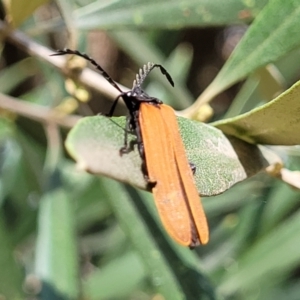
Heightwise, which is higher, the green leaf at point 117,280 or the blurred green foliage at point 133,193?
the blurred green foliage at point 133,193

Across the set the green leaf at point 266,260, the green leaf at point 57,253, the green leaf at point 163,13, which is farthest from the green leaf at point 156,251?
the green leaf at point 266,260

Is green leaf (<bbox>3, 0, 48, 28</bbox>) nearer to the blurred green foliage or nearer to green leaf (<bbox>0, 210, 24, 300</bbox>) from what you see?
the blurred green foliage

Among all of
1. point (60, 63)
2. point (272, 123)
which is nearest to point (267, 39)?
point (272, 123)

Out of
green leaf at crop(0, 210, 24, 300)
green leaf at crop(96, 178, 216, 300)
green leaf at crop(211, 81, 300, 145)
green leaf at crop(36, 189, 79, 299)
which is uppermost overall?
green leaf at crop(211, 81, 300, 145)

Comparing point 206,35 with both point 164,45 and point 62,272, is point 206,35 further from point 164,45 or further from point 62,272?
point 62,272

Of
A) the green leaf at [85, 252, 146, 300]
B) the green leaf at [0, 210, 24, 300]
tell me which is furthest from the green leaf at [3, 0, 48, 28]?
the green leaf at [85, 252, 146, 300]

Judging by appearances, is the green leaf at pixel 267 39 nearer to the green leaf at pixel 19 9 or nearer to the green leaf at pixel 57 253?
the green leaf at pixel 19 9
